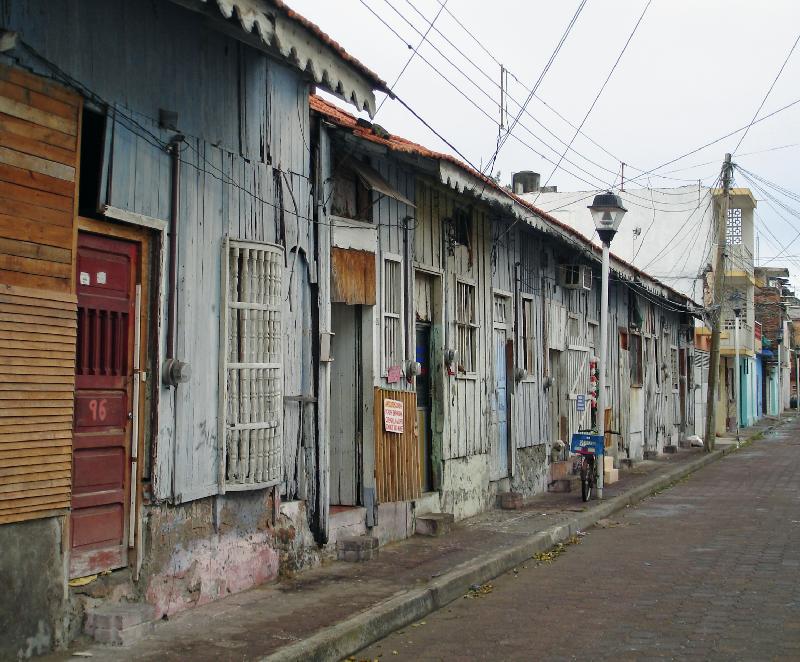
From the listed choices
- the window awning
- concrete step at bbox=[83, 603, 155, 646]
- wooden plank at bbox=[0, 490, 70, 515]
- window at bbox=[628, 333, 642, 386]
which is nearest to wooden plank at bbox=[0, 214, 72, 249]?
wooden plank at bbox=[0, 490, 70, 515]

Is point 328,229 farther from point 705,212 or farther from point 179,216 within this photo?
point 705,212

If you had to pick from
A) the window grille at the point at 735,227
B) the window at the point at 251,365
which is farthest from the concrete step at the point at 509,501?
the window grille at the point at 735,227

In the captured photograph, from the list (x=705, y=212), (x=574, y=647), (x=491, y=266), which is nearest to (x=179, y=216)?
(x=574, y=647)

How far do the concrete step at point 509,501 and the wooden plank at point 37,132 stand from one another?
9048 mm

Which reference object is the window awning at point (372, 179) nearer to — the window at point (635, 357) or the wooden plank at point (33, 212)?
the wooden plank at point (33, 212)

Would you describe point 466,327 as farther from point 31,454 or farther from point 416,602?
point 31,454

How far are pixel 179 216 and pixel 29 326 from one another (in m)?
1.74

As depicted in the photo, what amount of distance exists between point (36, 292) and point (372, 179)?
4780 millimetres

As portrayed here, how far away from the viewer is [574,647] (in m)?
6.69

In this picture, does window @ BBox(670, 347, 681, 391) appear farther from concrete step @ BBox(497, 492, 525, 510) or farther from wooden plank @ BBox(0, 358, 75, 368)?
wooden plank @ BBox(0, 358, 75, 368)

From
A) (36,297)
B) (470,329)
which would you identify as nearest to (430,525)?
(470,329)

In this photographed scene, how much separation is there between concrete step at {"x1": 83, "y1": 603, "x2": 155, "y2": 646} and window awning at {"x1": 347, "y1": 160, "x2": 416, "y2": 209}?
5.00m

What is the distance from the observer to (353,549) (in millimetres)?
9484

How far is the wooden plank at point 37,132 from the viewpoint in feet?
18.6
